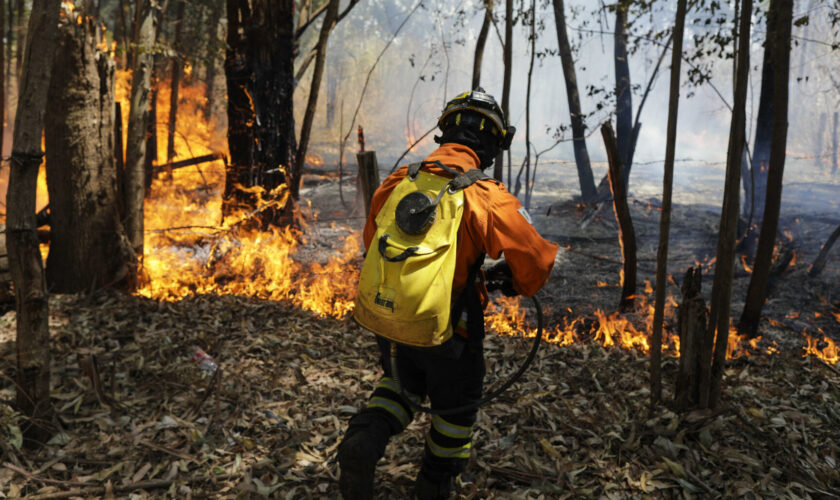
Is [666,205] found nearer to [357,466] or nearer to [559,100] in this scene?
[357,466]

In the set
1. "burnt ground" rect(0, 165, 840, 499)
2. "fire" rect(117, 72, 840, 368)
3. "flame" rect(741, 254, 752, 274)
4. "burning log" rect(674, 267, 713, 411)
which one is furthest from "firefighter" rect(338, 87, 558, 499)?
"flame" rect(741, 254, 752, 274)

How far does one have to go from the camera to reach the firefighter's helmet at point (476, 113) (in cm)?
296

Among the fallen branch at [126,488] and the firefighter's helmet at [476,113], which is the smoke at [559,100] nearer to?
the firefighter's helmet at [476,113]

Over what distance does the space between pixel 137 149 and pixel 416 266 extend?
5.05m

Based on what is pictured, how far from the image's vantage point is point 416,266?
245cm

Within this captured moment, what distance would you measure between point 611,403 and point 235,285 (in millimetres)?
4852

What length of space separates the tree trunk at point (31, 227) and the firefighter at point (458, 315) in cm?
202

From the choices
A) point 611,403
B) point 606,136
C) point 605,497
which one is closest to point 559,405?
point 611,403

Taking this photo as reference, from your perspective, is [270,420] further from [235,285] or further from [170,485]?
[235,285]

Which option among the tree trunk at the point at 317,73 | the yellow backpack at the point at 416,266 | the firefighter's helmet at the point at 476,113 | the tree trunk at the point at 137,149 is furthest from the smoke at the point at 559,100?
the yellow backpack at the point at 416,266

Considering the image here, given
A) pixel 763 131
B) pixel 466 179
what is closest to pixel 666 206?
pixel 466 179

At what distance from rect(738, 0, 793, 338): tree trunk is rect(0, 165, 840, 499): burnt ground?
0.56 metres

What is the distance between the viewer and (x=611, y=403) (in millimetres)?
3947

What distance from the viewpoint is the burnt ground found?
311 centimetres
